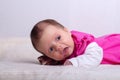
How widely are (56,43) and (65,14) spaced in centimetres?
81

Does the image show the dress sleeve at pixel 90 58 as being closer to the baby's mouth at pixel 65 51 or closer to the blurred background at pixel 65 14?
the baby's mouth at pixel 65 51

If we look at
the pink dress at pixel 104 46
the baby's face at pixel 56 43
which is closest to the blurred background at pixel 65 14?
the pink dress at pixel 104 46

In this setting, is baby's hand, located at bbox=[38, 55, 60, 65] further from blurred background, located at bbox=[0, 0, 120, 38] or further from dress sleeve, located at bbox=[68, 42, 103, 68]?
blurred background, located at bbox=[0, 0, 120, 38]

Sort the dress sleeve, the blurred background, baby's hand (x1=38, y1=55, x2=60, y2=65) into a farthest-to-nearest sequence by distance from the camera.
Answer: the blurred background < baby's hand (x1=38, y1=55, x2=60, y2=65) < the dress sleeve

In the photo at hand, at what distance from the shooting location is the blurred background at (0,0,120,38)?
1.96 metres

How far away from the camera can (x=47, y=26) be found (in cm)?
121

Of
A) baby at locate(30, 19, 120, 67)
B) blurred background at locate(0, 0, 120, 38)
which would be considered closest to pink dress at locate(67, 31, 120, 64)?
baby at locate(30, 19, 120, 67)

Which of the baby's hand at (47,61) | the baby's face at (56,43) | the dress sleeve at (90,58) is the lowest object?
the baby's hand at (47,61)

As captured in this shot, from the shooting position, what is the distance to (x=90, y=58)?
1148mm

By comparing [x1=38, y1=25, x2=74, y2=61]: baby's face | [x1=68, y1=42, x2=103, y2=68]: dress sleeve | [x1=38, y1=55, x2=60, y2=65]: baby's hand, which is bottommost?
[x1=38, y1=55, x2=60, y2=65]: baby's hand

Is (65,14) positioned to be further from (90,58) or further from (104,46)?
(90,58)

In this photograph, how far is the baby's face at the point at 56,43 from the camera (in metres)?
1.19

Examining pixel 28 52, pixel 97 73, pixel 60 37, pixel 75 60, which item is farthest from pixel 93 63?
pixel 28 52

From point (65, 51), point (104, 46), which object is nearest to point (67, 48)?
point (65, 51)
